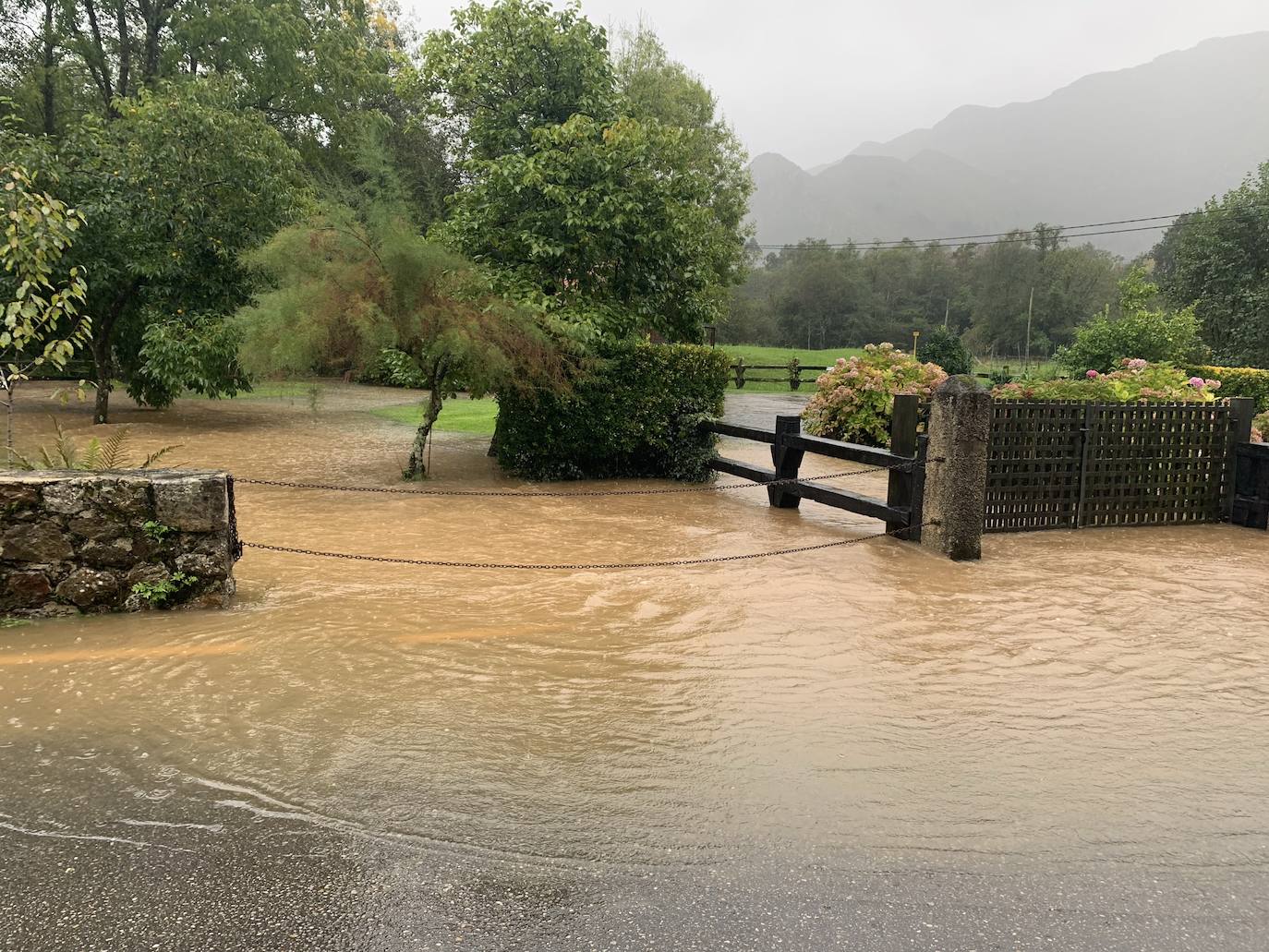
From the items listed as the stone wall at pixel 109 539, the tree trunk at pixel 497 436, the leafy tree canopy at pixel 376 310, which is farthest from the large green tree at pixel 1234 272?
the stone wall at pixel 109 539

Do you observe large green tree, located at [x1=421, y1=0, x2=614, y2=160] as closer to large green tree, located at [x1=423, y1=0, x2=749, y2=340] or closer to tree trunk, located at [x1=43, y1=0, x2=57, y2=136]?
large green tree, located at [x1=423, y1=0, x2=749, y2=340]

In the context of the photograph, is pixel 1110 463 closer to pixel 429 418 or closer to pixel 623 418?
pixel 623 418

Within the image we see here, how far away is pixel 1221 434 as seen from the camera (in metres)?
10.5

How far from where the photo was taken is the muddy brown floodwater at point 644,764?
2988 millimetres

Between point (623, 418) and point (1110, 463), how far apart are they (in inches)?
231

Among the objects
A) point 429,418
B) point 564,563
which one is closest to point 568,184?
point 429,418

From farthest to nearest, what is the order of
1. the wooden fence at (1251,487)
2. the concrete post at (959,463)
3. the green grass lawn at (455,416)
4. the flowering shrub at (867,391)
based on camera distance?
the green grass lawn at (455,416), the flowering shrub at (867,391), the wooden fence at (1251,487), the concrete post at (959,463)

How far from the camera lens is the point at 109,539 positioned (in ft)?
19.4

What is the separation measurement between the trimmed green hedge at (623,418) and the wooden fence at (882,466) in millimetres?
1531

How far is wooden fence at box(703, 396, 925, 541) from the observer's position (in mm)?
8836

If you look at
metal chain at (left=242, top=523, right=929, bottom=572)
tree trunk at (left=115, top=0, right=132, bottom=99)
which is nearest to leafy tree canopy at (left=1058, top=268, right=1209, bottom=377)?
metal chain at (left=242, top=523, right=929, bottom=572)

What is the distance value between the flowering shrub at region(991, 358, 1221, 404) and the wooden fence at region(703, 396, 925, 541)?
4.13 m

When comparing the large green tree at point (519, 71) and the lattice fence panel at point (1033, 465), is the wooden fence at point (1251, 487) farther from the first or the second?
the large green tree at point (519, 71)

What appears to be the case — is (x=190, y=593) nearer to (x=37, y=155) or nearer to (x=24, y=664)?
(x=24, y=664)
